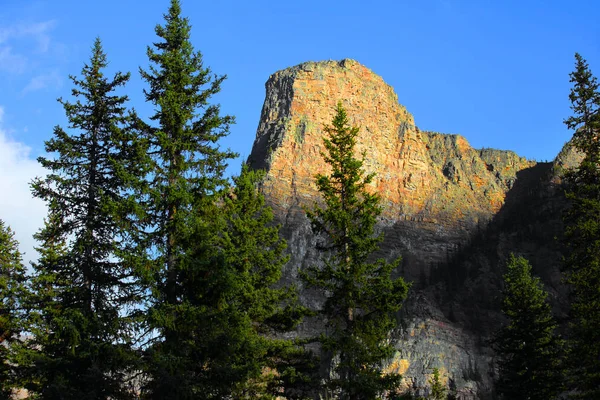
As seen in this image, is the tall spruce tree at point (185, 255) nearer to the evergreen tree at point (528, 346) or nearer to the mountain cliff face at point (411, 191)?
the evergreen tree at point (528, 346)

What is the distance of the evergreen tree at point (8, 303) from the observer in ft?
80.6

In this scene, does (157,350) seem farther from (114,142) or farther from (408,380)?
(408,380)

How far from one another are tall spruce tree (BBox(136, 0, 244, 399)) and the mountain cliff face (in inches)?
2580

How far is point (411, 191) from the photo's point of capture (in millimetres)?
111312

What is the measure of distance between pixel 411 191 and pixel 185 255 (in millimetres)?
97411

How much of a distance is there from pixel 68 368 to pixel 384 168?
315 ft

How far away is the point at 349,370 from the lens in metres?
21.0

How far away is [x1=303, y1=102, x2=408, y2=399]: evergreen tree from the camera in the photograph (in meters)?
20.7

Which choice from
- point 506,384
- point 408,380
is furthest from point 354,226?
point 408,380

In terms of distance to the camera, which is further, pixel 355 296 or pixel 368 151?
pixel 368 151

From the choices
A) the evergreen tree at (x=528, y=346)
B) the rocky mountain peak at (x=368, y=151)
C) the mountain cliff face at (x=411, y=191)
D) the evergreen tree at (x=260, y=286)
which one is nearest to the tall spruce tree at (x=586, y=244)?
the evergreen tree at (x=528, y=346)

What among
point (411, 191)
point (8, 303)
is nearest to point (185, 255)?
point (8, 303)

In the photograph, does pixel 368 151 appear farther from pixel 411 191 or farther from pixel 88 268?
pixel 88 268

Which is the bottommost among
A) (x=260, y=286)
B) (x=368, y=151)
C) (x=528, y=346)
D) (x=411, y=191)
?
(x=528, y=346)
